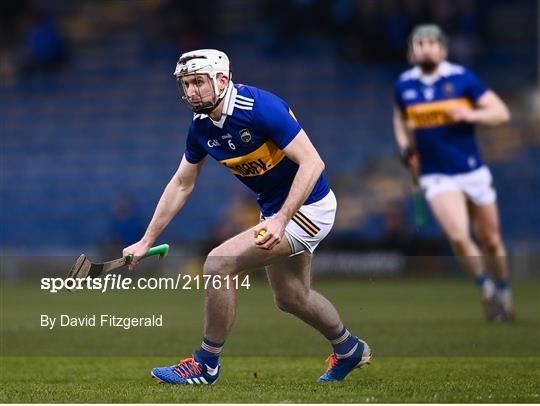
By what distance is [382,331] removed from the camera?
36.1 ft

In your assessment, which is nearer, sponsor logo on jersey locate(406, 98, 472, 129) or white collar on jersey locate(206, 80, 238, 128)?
white collar on jersey locate(206, 80, 238, 128)

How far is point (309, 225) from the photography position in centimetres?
729

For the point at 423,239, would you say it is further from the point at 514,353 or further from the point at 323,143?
the point at 514,353

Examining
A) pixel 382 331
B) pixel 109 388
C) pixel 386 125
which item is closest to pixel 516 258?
pixel 386 125

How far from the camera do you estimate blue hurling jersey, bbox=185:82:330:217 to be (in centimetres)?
704

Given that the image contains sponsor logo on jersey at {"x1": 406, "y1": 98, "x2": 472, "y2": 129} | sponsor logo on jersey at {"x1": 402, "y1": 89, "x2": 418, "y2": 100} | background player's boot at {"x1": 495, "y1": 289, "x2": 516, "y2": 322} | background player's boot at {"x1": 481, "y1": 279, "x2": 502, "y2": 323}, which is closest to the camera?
background player's boot at {"x1": 481, "y1": 279, "x2": 502, "y2": 323}

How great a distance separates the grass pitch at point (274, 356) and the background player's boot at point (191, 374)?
0.31 ft

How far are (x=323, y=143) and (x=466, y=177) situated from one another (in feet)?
36.4

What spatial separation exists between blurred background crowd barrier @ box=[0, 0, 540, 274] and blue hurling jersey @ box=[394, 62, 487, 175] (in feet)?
25.9

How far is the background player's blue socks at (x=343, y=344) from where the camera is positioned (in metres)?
7.62

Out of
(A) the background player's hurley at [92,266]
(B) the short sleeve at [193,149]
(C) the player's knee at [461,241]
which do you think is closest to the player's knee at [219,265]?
(A) the background player's hurley at [92,266]

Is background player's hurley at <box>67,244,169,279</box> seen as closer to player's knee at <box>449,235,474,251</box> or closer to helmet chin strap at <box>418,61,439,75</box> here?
player's knee at <box>449,235,474,251</box>

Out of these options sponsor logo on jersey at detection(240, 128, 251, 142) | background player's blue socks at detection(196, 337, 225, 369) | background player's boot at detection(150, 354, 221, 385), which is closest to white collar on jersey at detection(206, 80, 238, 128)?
sponsor logo on jersey at detection(240, 128, 251, 142)

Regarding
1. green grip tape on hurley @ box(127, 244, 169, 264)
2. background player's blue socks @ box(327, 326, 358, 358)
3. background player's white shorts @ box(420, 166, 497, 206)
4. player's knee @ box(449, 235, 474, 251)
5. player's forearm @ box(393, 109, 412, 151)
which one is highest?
green grip tape on hurley @ box(127, 244, 169, 264)
